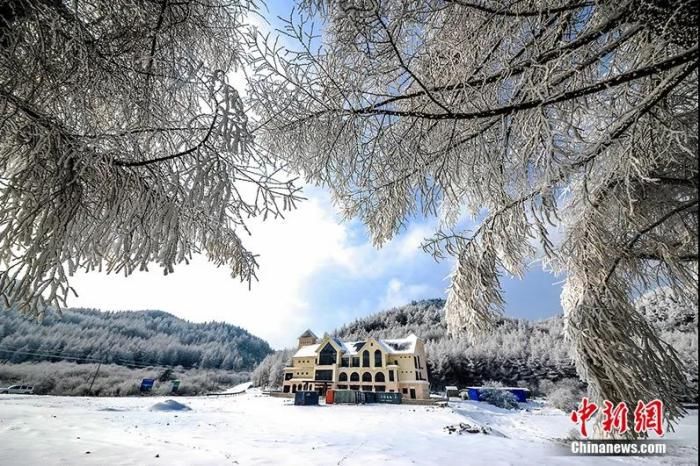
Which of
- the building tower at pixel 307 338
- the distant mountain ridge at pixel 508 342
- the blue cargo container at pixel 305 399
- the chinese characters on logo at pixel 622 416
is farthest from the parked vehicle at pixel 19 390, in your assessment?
the building tower at pixel 307 338

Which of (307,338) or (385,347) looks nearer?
(385,347)

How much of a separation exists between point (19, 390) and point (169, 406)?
350 centimetres

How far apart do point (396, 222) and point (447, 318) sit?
785 mm

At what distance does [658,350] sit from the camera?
4.22 feet

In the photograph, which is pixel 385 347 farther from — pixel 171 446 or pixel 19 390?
pixel 19 390

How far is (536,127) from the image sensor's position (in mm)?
962

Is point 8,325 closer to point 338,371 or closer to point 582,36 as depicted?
point 582,36

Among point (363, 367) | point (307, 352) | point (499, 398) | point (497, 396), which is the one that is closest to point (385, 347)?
point (363, 367)

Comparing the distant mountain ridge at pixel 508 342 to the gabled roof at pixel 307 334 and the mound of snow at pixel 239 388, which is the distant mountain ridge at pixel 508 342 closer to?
the gabled roof at pixel 307 334

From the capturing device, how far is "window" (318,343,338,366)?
15.5 m

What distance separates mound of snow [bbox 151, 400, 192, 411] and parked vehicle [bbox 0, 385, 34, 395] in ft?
9.28

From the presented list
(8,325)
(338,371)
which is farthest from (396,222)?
(338,371)

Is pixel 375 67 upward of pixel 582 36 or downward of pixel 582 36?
upward

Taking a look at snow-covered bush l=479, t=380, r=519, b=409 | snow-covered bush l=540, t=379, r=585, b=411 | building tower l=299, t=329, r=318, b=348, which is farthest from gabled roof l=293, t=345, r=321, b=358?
snow-covered bush l=540, t=379, r=585, b=411
